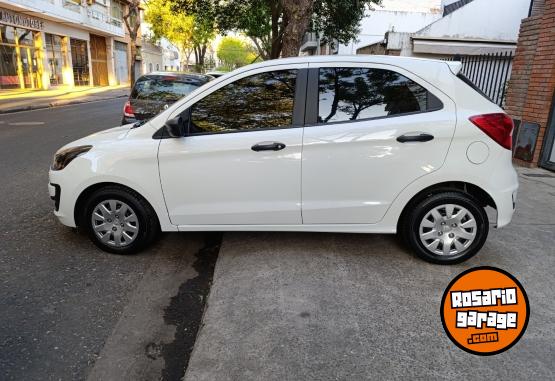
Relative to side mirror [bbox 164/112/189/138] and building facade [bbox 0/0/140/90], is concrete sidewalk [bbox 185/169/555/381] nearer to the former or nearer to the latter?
side mirror [bbox 164/112/189/138]

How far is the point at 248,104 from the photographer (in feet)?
12.5

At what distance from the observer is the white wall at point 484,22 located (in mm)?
16453

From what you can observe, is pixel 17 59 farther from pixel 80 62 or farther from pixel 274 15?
pixel 274 15

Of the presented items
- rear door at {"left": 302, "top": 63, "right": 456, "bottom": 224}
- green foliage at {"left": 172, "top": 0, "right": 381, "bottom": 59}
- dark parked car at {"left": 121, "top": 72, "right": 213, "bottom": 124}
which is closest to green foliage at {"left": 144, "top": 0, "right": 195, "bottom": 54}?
green foliage at {"left": 172, "top": 0, "right": 381, "bottom": 59}

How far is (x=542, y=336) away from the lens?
280 centimetres

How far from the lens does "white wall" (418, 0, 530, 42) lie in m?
16.5

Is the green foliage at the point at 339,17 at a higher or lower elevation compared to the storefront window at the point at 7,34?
higher

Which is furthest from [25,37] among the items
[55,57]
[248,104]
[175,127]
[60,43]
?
[248,104]

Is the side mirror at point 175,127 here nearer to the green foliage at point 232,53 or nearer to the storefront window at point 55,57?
the storefront window at point 55,57

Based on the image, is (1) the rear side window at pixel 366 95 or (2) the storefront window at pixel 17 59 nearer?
(1) the rear side window at pixel 366 95

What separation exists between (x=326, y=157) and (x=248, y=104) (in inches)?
32.6

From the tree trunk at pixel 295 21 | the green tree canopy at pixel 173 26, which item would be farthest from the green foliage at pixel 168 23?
the tree trunk at pixel 295 21

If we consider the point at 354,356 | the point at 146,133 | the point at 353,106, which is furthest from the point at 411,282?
the point at 146,133

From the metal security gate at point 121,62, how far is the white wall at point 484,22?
33059 mm
